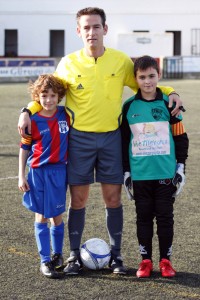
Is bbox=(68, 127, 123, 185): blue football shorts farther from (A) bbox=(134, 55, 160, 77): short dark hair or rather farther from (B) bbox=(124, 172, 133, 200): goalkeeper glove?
(A) bbox=(134, 55, 160, 77): short dark hair

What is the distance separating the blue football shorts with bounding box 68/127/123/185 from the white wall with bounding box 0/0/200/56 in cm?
4445

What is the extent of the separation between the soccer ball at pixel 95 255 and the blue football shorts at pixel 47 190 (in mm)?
384

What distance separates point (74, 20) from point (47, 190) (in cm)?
4456

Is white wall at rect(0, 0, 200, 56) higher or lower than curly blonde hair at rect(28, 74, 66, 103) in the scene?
higher

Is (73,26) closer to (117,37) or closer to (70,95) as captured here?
(117,37)

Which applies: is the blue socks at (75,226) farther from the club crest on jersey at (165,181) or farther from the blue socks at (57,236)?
the club crest on jersey at (165,181)

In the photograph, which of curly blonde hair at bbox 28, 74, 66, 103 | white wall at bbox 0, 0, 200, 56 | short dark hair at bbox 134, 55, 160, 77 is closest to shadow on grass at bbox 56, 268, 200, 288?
curly blonde hair at bbox 28, 74, 66, 103

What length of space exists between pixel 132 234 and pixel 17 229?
1.03m

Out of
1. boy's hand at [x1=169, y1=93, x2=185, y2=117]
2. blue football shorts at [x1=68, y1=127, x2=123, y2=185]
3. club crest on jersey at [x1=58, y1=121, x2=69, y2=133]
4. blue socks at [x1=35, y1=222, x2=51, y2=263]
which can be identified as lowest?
blue socks at [x1=35, y1=222, x2=51, y2=263]

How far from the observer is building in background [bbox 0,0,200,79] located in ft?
161

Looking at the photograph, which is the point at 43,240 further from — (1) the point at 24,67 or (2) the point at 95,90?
(1) the point at 24,67

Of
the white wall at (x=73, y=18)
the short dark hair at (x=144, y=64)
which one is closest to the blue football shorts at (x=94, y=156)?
the short dark hair at (x=144, y=64)

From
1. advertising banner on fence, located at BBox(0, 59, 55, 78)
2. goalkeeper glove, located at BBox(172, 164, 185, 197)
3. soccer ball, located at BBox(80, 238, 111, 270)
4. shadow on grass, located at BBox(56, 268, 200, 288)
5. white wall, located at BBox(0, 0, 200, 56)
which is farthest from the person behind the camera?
white wall, located at BBox(0, 0, 200, 56)

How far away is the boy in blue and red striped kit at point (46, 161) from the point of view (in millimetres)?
5199
